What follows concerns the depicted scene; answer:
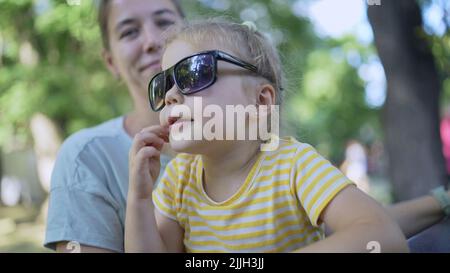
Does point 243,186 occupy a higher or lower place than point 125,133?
lower

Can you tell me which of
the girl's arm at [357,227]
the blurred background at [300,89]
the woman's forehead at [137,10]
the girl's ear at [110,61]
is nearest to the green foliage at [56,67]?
the blurred background at [300,89]

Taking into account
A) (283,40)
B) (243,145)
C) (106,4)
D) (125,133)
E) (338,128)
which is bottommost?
(243,145)

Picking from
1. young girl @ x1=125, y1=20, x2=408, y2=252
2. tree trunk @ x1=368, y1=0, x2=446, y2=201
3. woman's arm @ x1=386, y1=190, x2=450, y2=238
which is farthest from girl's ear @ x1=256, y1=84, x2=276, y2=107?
tree trunk @ x1=368, y1=0, x2=446, y2=201

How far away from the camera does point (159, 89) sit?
4.25 ft

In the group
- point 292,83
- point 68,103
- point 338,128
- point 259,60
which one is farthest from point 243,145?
point 338,128

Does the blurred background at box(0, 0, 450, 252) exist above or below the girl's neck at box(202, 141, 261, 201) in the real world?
above

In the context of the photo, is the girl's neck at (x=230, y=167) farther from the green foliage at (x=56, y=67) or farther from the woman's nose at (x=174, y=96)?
the green foliage at (x=56, y=67)

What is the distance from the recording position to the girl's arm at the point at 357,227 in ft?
3.09

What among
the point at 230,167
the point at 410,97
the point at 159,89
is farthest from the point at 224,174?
the point at 410,97

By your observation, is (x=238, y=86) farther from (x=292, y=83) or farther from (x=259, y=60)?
(x=292, y=83)

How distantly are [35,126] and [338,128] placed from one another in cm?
758

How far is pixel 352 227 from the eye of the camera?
3.17 feet

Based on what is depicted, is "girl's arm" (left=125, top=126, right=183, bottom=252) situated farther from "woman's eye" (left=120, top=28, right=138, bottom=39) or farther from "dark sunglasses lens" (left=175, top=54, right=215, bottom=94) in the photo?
"woman's eye" (left=120, top=28, right=138, bottom=39)

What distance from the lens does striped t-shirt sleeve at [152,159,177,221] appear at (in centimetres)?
134
